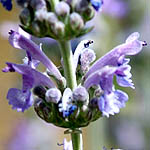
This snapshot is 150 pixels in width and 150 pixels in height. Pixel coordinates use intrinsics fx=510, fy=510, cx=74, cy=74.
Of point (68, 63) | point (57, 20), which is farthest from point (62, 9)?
point (68, 63)

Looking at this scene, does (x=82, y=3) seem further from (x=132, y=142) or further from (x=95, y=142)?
(x=132, y=142)

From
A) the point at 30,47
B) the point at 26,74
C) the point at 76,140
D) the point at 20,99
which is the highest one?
the point at 30,47

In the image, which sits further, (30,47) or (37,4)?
(30,47)

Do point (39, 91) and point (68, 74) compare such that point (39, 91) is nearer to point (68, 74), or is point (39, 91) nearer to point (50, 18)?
point (68, 74)

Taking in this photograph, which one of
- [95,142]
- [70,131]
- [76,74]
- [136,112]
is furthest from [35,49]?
[136,112]

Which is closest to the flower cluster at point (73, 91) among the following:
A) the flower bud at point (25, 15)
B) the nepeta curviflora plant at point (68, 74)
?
the nepeta curviflora plant at point (68, 74)

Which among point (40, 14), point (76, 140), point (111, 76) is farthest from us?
→ point (76, 140)

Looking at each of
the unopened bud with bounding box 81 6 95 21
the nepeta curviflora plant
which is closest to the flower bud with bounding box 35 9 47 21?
the nepeta curviflora plant
